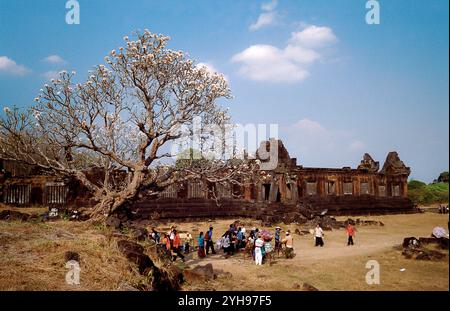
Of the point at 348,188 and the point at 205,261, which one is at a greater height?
the point at 348,188

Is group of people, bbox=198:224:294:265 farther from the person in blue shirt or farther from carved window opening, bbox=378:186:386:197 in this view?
carved window opening, bbox=378:186:386:197

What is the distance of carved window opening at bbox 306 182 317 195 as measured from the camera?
115ft

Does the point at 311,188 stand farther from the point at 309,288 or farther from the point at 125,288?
the point at 125,288

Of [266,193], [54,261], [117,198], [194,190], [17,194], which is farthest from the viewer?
[266,193]

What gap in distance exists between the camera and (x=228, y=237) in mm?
16688

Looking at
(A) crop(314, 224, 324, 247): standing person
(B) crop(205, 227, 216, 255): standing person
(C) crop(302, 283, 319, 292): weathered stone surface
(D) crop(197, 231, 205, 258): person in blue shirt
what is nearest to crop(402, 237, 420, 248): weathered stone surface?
(A) crop(314, 224, 324, 247): standing person

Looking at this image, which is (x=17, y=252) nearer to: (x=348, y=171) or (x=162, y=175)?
(x=162, y=175)

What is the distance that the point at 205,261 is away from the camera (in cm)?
1552

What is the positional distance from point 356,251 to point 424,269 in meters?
6.03

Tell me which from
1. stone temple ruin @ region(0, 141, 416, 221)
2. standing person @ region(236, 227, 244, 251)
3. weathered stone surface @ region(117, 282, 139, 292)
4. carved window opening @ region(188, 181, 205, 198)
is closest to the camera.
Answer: weathered stone surface @ region(117, 282, 139, 292)

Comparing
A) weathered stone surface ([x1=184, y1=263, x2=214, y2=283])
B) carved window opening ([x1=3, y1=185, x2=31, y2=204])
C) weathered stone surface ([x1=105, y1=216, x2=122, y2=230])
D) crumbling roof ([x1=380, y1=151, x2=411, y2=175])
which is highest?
crumbling roof ([x1=380, y1=151, x2=411, y2=175])

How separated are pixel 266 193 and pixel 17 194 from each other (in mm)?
22075

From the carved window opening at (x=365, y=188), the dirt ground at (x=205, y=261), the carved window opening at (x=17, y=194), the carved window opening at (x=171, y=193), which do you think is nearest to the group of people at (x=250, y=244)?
the dirt ground at (x=205, y=261)

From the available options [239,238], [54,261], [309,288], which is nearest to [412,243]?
[309,288]
